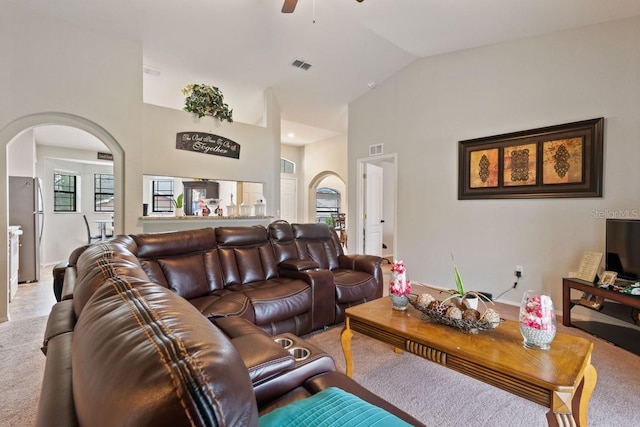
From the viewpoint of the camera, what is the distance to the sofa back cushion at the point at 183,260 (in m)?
2.54

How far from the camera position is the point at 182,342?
0.51 metres

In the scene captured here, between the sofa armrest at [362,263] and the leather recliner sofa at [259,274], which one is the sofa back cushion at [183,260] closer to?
the leather recliner sofa at [259,274]

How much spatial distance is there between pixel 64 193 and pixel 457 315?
8.32 m

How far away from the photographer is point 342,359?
7.98 feet

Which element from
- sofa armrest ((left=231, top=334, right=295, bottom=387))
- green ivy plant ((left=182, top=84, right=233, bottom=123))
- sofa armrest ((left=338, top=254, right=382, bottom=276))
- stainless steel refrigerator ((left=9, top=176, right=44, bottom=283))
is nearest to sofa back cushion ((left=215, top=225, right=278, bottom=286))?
sofa armrest ((left=338, top=254, right=382, bottom=276))

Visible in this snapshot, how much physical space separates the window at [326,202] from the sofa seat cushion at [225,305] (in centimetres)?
835

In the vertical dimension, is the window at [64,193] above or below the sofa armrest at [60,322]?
above

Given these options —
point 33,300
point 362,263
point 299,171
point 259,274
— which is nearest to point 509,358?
point 362,263

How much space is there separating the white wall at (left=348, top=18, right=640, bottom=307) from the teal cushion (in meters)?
3.65

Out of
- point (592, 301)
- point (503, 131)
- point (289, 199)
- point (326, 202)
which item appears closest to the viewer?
point (592, 301)

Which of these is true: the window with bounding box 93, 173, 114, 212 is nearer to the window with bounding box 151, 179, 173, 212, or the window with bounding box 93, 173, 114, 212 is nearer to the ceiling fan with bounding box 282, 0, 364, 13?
the window with bounding box 151, 179, 173, 212

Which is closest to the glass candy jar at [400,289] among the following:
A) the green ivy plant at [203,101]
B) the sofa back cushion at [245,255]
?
the sofa back cushion at [245,255]

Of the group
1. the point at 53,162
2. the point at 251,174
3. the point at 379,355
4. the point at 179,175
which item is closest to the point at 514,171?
the point at 379,355

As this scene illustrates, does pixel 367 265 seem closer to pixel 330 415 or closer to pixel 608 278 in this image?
pixel 608 278
